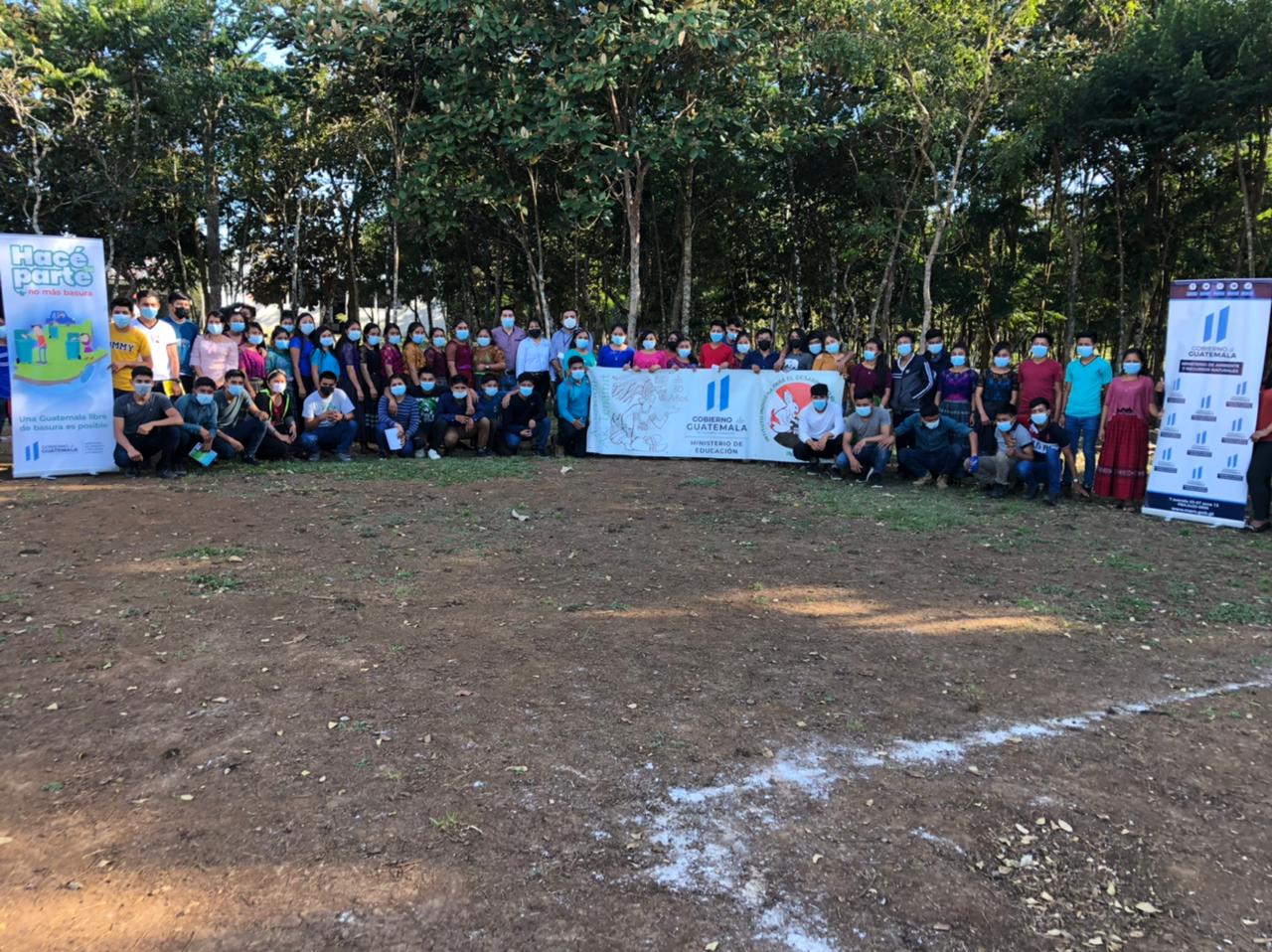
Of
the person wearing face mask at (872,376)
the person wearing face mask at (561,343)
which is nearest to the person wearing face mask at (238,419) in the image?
the person wearing face mask at (561,343)

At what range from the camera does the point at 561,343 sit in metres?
11.5

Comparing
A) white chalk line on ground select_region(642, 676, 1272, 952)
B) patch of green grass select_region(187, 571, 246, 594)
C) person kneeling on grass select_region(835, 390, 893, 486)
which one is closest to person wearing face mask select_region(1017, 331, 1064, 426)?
person kneeling on grass select_region(835, 390, 893, 486)

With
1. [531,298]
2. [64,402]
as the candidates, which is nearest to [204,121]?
[531,298]

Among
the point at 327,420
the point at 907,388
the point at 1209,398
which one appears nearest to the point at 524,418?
the point at 327,420

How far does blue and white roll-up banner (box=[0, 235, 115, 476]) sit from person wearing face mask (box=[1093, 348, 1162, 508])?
9.55 metres

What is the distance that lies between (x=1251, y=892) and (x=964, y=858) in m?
0.79

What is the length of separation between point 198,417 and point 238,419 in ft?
1.48

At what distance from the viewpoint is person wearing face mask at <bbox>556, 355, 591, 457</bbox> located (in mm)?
10695

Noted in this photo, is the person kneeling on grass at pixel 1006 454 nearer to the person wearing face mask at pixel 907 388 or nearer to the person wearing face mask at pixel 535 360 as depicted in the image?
the person wearing face mask at pixel 907 388

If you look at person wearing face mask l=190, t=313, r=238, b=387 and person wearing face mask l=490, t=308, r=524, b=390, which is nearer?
person wearing face mask l=190, t=313, r=238, b=387

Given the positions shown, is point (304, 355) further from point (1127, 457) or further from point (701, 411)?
point (1127, 457)

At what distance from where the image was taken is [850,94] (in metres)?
15.3

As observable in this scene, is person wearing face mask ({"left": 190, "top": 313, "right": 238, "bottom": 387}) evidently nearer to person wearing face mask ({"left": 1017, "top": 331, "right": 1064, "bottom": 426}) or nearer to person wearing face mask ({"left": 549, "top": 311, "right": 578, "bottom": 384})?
person wearing face mask ({"left": 549, "top": 311, "right": 578, "bottom": 384})

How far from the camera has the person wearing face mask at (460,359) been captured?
10.9 metres
